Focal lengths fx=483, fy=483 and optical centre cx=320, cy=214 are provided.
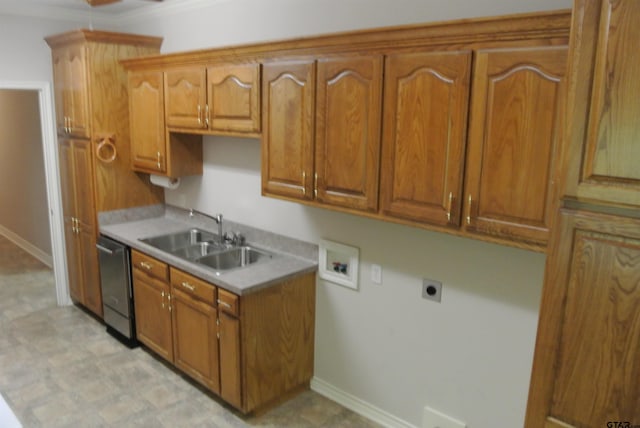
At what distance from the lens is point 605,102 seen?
4.07 feet

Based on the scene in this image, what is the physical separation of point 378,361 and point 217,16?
2.58m

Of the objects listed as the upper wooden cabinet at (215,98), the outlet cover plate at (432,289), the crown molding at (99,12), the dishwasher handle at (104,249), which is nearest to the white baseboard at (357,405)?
the outlet cover plate at (432,289)

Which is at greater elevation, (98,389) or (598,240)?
(598,240)

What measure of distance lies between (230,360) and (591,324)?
205 centimetres

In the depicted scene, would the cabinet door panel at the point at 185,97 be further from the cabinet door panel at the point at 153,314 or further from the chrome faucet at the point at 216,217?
the cabinet door panel at the point at 153,314

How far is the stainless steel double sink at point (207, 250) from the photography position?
338 centimetres

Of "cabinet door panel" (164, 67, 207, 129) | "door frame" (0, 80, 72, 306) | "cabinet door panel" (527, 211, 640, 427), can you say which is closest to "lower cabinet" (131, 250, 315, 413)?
"cabinet door panel" (164, 67, 207, 129)

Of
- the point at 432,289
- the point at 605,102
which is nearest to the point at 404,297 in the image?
the point at 432,289

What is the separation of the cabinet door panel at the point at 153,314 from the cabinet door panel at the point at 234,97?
1.18 m

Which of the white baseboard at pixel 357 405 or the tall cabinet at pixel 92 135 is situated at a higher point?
the tall cabinet at pixel 92 135

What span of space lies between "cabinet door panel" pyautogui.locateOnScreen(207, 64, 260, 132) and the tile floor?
5.73ft

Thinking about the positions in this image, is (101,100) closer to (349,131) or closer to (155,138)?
(155,138)

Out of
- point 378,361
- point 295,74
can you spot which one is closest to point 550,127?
point 295,74

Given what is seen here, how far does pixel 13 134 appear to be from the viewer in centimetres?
594
